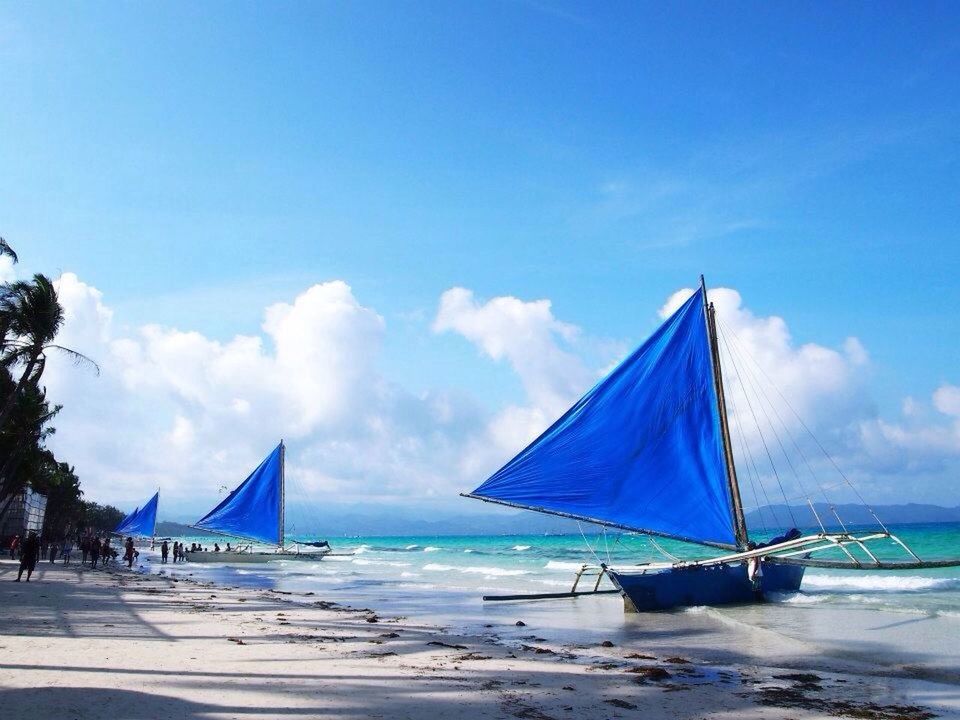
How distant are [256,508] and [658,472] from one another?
3905cm

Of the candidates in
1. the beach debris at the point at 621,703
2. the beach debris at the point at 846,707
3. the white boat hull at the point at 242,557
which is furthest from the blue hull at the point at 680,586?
the white boat hull at the point at 242,557

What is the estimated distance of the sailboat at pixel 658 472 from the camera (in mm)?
18562

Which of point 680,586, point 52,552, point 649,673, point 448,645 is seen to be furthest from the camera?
point 52,552

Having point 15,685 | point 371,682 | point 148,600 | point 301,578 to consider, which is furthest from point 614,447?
point 301,578

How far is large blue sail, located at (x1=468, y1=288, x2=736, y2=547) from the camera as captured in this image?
18547mm

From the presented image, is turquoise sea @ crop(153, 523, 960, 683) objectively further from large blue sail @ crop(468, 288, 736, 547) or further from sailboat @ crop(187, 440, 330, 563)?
sailboat @ crop(187, 440, 330, 563)

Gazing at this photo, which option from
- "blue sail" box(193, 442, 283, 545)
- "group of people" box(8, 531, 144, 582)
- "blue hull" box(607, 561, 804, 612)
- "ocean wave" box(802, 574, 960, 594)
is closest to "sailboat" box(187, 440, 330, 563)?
"blue sail" box(193, 442, 283, 545)

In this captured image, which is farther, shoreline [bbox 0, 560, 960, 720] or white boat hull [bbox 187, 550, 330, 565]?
white boat hull [bbox 187, 550, 330, 565]

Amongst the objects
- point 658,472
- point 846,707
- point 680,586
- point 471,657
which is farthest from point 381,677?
point 680,586

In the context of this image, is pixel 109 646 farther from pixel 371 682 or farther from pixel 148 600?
pixel 148 600

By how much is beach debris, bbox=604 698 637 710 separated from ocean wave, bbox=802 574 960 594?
20.8 m

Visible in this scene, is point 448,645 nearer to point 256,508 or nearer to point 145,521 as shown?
point 256,508

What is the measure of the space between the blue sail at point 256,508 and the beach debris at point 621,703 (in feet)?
145

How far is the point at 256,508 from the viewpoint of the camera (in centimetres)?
5128
